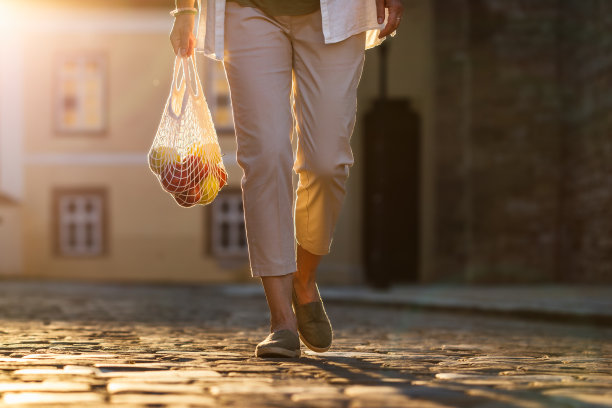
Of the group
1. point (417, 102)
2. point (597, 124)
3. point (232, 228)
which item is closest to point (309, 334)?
point (597, 124)

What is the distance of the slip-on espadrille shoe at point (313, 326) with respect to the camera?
4102mm

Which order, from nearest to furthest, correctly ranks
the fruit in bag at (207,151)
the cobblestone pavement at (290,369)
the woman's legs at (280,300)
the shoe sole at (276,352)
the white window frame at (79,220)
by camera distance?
the cobblestone pavement at (290,369), the shoe sole at (276,352), the woman's legs at (280,300), the fruit in bag at (207,151), the white window frame at (79,220)

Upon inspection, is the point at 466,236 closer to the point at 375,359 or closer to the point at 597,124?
the point at 597,124

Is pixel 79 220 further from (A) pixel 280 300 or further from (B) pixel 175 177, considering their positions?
(A) pixel 280 300

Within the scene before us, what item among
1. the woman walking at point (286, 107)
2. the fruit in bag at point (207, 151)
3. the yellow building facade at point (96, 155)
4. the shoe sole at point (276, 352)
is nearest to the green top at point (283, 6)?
the woman walking at point (286, 107)

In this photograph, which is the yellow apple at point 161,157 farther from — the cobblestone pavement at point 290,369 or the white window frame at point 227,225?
the white window frame at point 227,225

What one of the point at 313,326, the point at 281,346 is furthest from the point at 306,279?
the point at 281,346

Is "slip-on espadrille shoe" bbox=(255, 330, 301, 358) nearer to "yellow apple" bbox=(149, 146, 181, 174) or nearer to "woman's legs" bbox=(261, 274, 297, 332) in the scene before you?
"woman's legs" bbox=(261, 274, 297, 332)

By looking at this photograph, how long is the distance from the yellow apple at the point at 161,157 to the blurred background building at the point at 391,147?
9.70m

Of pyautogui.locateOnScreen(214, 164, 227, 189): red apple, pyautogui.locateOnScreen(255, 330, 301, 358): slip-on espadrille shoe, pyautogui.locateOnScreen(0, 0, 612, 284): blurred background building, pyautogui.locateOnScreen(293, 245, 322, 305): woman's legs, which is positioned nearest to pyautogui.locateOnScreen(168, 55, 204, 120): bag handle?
pyautogui.locateOnScreen(214, 164, 227, 189): red apple

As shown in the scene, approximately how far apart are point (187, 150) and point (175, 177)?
0.41 feet

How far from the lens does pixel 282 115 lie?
13.1ft

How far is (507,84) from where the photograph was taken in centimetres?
1730

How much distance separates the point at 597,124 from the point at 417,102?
4666 millimetres
